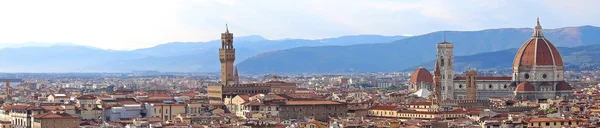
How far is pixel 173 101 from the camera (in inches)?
3642

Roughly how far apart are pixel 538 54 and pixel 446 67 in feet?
27.4

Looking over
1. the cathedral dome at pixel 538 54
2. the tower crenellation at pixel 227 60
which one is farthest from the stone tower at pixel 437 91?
the tower crenellation at pixel 227 60

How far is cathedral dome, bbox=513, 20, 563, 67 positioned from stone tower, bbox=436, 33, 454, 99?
6.17 metres

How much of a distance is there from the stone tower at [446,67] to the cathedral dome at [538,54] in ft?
20.2

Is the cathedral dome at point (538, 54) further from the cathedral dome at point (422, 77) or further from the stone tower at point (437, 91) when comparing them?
the cathedral dome at point (422, 77)

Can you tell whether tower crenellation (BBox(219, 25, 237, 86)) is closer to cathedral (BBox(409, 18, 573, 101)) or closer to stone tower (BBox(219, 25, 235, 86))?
stone tower (BBox(219, 25, 235, 86))

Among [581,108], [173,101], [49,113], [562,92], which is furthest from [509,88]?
[49,113]

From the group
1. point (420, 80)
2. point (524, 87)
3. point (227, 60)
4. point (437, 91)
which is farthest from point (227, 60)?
point (420, 80)

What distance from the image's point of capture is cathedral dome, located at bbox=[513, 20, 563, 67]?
116 metres

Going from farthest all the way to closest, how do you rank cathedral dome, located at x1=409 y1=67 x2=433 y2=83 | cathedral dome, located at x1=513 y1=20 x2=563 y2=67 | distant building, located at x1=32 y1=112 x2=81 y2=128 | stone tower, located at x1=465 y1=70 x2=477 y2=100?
cathedral dome, located at x1=409 y1=67 x2=433 y2=83 → cathedral dome, located at x1=513 y1=20 x2=563 y2=67 → stone tower, located at x1=465 y1=70 x2=477 y2=100 → distant building, located at x1=32 y1=112 x2=81 y2=128

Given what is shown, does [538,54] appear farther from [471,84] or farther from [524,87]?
[471,84]

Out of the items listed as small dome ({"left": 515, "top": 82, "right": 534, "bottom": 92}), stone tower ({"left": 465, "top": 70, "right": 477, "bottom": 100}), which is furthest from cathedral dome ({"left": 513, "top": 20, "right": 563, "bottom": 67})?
stone tower ({"left": 465, "top": 70, "right": 477, "bottom": 100})

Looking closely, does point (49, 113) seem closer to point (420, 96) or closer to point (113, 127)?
point (113, 127)

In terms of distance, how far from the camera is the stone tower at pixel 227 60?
10544cm
